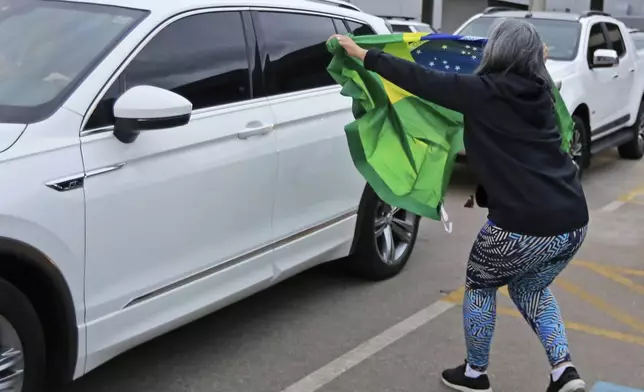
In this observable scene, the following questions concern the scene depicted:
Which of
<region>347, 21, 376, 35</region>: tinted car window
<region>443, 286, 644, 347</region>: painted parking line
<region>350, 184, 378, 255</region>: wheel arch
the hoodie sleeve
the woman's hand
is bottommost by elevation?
<region>443, 286, 644, 347</region>: painted parking line

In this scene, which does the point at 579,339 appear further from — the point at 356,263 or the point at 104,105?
the point at 104,105

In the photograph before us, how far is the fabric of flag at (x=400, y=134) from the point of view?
4309mm

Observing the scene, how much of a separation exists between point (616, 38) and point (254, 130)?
7.97 metres

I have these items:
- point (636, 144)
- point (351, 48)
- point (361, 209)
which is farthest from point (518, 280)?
point (636, 144)

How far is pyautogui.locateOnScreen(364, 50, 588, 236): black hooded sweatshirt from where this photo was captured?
11.8 ft

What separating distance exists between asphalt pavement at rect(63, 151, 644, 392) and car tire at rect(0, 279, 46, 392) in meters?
0.91

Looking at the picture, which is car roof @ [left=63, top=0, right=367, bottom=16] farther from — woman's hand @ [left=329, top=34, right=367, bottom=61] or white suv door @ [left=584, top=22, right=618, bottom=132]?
white suv door @ [left=584, top=22, right=618, bottom=132]

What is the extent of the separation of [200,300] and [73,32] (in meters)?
1.38

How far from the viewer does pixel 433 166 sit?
174 inches

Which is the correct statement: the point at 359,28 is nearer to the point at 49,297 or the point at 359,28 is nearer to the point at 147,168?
the point at 147,168

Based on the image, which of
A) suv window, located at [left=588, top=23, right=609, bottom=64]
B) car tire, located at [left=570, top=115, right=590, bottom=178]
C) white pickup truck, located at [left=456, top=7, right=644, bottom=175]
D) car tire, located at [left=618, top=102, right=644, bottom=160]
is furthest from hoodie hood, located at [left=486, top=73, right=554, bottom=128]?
car tire, located at [left=618, top=102, right=644, bottom=160]

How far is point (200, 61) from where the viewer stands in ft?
13.7

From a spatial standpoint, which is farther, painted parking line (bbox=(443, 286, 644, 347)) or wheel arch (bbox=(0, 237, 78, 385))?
painted parking line (bbox=(443, 286, 644, 347))

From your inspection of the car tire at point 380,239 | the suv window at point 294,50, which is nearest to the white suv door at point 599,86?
the car tire at point 380,239
